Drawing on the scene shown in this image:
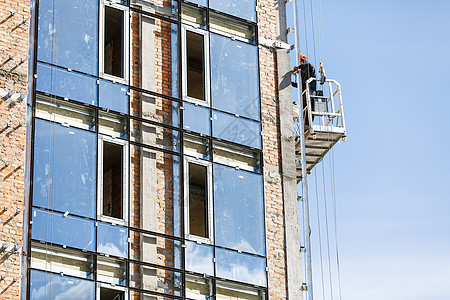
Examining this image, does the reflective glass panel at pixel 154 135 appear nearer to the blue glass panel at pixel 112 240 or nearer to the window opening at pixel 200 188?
the window opening at pixel 200 188

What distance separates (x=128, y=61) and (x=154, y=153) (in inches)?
96.9

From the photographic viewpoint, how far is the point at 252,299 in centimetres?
2891

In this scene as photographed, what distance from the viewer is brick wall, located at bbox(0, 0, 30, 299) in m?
25.2

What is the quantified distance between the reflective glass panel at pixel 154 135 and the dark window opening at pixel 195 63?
6.65ft

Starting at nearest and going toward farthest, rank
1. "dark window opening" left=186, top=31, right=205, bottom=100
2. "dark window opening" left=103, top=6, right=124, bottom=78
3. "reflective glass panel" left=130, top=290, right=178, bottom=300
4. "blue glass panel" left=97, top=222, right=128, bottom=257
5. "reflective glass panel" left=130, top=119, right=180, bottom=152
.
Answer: "blue glass panel" left=97, top=222, right=128, bottom=257, "reflective glass panel" left=130, top=290, right=178, bottom=300, "reflective glass panel" left=130, top=119, right=180, bottom=152, "dark window opening" left=103, top=6, right=124, bottom=78, "dark window opening" left=186, top=31, right=205, bottom=100

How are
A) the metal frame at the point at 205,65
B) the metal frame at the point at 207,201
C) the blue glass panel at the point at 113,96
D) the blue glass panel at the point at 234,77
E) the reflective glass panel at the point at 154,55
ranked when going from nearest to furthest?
the blue glass panel at the point at 113,96 < the metal frame at the point at 207,201 < the reflective glass panel at the point at 154,55 < the metal frame at the point at 205,65 < the blue glass panel at the point at 234,77

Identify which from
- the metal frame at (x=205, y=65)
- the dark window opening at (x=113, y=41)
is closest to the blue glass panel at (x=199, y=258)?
the metal frame at (x=205, y=65)

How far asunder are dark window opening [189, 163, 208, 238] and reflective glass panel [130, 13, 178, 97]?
2.06 meters

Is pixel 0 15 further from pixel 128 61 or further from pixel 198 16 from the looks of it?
pixel 198 16

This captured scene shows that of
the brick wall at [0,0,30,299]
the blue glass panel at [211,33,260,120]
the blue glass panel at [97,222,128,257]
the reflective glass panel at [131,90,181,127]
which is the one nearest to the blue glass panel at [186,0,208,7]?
the blue glass panel at [211,33,260,120]

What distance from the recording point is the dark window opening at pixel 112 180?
28797mm

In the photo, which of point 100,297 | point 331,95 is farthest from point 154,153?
point 331,95

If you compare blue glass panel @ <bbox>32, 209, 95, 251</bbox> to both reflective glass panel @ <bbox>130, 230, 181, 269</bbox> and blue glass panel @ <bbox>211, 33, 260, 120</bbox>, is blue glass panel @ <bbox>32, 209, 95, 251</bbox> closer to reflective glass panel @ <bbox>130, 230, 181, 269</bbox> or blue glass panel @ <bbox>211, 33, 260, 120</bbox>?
reflective glass panel @ <bbox>130, 230, 181, 269</bbox>

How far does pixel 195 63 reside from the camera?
3319 cm
